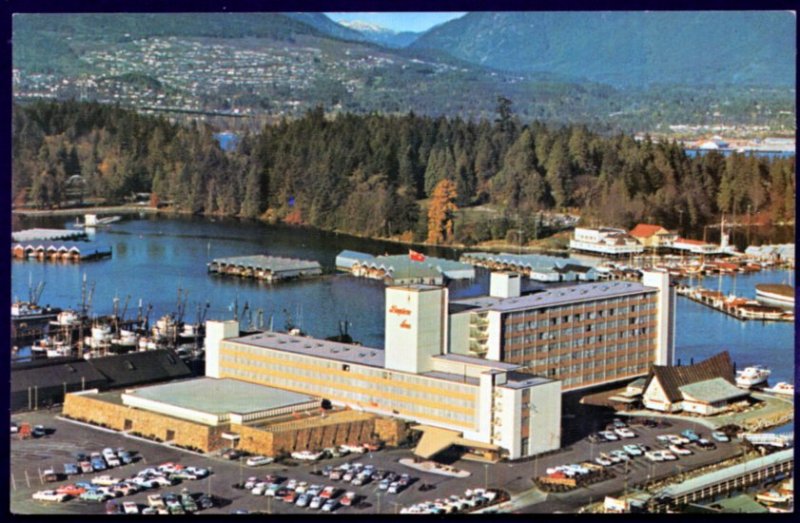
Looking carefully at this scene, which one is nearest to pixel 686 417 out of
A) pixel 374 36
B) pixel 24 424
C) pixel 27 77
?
pixel 24 424

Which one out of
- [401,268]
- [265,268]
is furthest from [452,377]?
[401,268]

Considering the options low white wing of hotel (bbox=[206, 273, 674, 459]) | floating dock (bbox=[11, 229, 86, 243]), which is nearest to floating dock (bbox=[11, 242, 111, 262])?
floating dock (bbox=[11, 229, 86, 243])

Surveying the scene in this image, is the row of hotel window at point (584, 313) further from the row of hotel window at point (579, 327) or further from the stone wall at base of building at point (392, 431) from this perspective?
the stone wall at base of building at point (392, 431)

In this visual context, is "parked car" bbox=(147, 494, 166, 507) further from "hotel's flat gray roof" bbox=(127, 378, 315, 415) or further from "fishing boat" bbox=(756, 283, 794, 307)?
"fishing boat" bbox=(756, 283, 794, 307)

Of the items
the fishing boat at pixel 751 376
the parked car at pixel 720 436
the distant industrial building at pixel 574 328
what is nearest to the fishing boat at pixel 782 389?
the fishing boat at pixel 751 376

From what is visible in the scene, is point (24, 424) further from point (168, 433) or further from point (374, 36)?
point (374, 36)

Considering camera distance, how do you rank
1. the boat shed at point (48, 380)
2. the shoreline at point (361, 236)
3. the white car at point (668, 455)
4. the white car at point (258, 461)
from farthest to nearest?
the shoreline at point (361, 236), the boat shed at point (48, 380), the white car at point (668, 455), the white car at point (258, 461)
